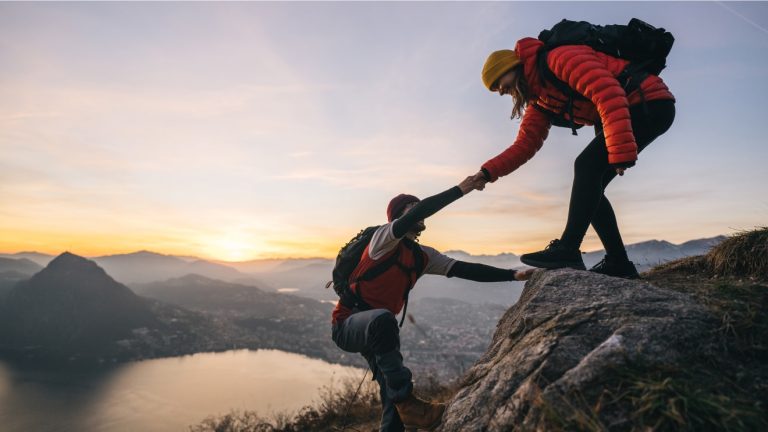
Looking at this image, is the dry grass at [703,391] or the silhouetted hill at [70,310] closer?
the dry grass at [703,391]

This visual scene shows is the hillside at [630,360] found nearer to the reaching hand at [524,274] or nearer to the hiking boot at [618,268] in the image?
the hiking boot at [618,268]

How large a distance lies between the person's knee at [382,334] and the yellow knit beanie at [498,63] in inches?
96.5

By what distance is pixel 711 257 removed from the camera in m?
3.67

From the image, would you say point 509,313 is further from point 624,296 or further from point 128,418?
point 128,418

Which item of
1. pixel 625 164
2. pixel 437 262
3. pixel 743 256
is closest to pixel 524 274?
pixel 437 262

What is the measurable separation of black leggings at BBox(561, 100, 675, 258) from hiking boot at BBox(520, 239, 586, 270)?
0.24 ft

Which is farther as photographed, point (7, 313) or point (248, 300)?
point (248, 300)

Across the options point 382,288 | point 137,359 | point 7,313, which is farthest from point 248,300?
point 382,288

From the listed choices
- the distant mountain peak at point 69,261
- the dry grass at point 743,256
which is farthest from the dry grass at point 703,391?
the distant mountain peak at point 69,261

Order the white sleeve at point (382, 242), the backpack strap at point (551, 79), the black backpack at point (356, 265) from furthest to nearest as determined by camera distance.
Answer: the black backpack at point (356, 265) < the white sleeve at point (382, 242) < the backpack strap at point (551, 79)

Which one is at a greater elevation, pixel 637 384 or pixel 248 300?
pixel 637 384

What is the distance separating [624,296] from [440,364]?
6793 cm

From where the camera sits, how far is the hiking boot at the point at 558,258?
11.5ft

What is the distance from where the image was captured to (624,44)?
9.91 ft
